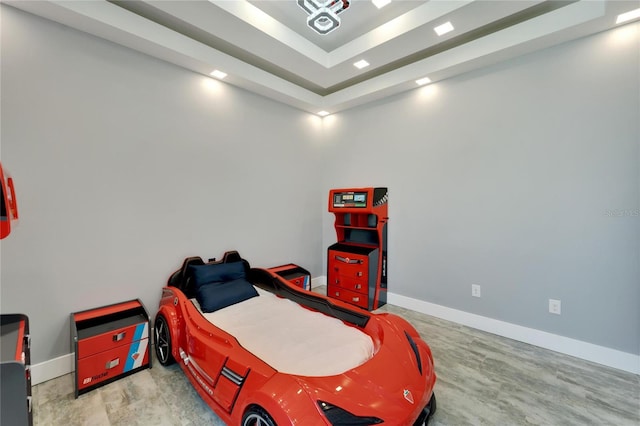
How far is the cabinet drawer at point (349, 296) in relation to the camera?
3.36 metres

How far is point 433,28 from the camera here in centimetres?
238

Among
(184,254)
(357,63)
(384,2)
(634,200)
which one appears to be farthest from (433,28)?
(184,254)

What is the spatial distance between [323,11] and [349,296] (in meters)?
2.96

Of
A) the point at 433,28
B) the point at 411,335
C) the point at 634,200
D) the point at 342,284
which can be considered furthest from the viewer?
the point at 342,284

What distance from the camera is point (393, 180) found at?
3.67 metres

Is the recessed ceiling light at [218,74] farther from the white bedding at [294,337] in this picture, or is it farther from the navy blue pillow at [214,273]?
the white bedding at [294,337]

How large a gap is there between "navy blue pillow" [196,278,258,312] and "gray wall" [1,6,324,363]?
24.3 inches

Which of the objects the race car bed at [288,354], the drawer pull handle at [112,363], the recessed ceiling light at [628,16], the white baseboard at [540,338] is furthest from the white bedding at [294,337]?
Answer: the recessed ceiling light at [628,16]

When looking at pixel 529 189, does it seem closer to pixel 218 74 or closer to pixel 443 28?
pixel 443 28

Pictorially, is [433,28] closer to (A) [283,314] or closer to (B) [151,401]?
(A) [283,314]

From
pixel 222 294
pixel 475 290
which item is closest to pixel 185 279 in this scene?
pixel 222 294

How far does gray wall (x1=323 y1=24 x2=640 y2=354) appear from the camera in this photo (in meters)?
2.27

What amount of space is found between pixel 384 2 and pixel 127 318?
3425mm

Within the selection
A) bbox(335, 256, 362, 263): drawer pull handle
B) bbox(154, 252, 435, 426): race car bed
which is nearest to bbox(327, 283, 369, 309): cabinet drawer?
bbox(335, 256, 362, 263): drawer pull handle
